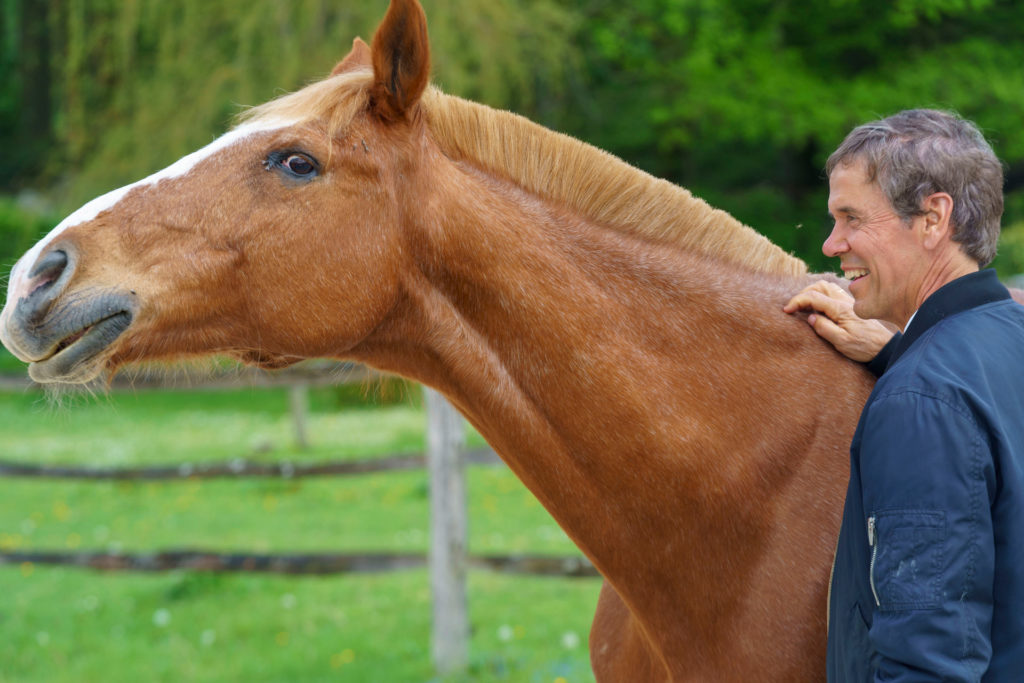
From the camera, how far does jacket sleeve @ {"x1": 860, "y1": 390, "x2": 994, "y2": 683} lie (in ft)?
4.39

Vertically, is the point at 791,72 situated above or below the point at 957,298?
below

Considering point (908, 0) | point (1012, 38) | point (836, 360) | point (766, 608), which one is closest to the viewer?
point (766, 608)

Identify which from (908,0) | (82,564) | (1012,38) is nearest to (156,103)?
(82,564)

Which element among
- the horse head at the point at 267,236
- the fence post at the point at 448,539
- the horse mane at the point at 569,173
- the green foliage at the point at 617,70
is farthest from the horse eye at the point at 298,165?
the green foliage at the point at 617,70

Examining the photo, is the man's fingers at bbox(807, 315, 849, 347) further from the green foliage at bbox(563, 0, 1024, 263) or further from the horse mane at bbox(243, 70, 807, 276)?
the green foliage at bbox(563, 0, 1024, 263)

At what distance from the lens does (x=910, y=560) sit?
54.1 inches

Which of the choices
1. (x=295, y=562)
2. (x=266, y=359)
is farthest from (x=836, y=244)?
(x=295, y=562)

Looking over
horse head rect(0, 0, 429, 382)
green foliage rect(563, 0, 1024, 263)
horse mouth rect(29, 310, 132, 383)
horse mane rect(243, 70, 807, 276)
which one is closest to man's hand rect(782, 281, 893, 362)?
horse mane rect(243, 70, 807, 276)

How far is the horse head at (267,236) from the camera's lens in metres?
2.00

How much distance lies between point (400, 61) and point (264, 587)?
5004 millimetres

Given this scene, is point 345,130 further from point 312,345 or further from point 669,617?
point 669,617

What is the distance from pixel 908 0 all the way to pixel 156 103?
10.9 meters

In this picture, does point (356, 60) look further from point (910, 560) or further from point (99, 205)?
point (910, 560)

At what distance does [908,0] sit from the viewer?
13703 mm
